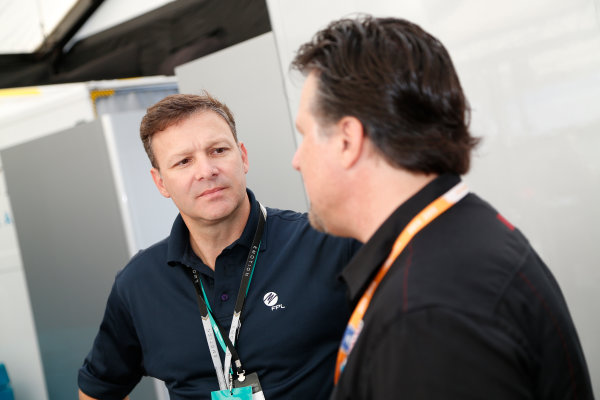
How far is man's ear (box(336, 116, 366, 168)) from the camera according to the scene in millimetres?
810

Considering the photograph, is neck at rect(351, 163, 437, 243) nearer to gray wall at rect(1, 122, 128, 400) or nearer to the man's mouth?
the man's mouth

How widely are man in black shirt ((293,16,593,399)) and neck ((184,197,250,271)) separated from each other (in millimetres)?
Answer: 497

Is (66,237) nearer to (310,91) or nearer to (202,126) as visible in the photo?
(202,126)

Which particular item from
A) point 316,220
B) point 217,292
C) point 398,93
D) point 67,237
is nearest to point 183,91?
point 67,237

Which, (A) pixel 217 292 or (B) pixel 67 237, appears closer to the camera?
(A) pixel 217 292

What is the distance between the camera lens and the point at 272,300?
1.28 meters

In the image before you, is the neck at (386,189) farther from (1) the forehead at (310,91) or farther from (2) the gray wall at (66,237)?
(2) the gray wall at (66,237)

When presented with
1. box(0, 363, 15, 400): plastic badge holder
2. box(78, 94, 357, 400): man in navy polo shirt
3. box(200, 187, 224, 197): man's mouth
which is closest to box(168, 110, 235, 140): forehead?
box(78, 94, 357, 400): man in navy polo shirt

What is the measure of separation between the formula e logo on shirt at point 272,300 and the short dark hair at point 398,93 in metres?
0.57

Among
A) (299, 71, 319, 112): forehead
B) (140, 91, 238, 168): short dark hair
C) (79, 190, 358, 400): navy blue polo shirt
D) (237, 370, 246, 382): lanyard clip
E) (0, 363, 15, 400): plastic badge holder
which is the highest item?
(140, 91, 238, 168): short dark hair

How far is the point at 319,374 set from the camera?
1.24m

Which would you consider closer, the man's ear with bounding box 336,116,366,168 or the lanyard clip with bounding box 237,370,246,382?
the man's ear with bounding box 336,116,366,168

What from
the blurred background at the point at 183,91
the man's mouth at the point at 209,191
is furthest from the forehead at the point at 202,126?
the blurred background at the point at 183,91

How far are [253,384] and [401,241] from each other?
662 mm
